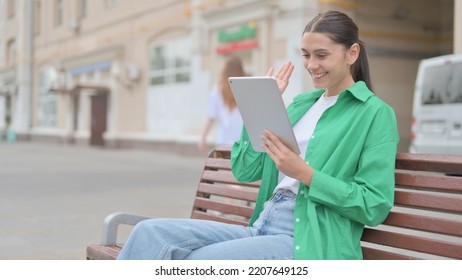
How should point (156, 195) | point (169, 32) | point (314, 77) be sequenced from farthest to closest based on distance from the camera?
point (169, 32), point (156, 195), point (314, 77)

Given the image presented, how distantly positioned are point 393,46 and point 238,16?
3607 millimetres

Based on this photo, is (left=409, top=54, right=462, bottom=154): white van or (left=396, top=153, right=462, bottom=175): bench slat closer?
(left=396, top=153, right=462, bottom=175): bench slat

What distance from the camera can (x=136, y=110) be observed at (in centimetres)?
2106

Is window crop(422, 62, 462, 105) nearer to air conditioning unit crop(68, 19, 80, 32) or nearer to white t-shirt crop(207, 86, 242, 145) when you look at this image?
white t-shirt crop(207, 86, 242, 145)

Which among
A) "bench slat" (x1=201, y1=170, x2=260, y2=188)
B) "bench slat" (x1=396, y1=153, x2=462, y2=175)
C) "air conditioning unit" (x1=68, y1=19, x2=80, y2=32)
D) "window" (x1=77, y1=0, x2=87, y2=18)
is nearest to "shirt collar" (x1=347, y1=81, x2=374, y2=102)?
"bench slat" (x1=396, y1=153, x2=462, y2=175)

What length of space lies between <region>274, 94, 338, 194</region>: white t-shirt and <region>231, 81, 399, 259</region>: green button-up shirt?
84 mm

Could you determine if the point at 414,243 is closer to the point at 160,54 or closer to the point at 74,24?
the point at 160,54

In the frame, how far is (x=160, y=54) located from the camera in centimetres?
1967

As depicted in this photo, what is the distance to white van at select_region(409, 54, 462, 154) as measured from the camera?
9.50 m

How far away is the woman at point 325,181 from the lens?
221 cm

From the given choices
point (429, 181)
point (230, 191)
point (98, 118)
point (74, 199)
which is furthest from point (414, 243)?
point (98, 118)

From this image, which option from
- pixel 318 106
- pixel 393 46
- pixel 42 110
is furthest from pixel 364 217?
pixel 42 110

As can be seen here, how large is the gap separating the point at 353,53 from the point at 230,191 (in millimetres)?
1048

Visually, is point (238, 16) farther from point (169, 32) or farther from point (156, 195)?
point (156, 195)
